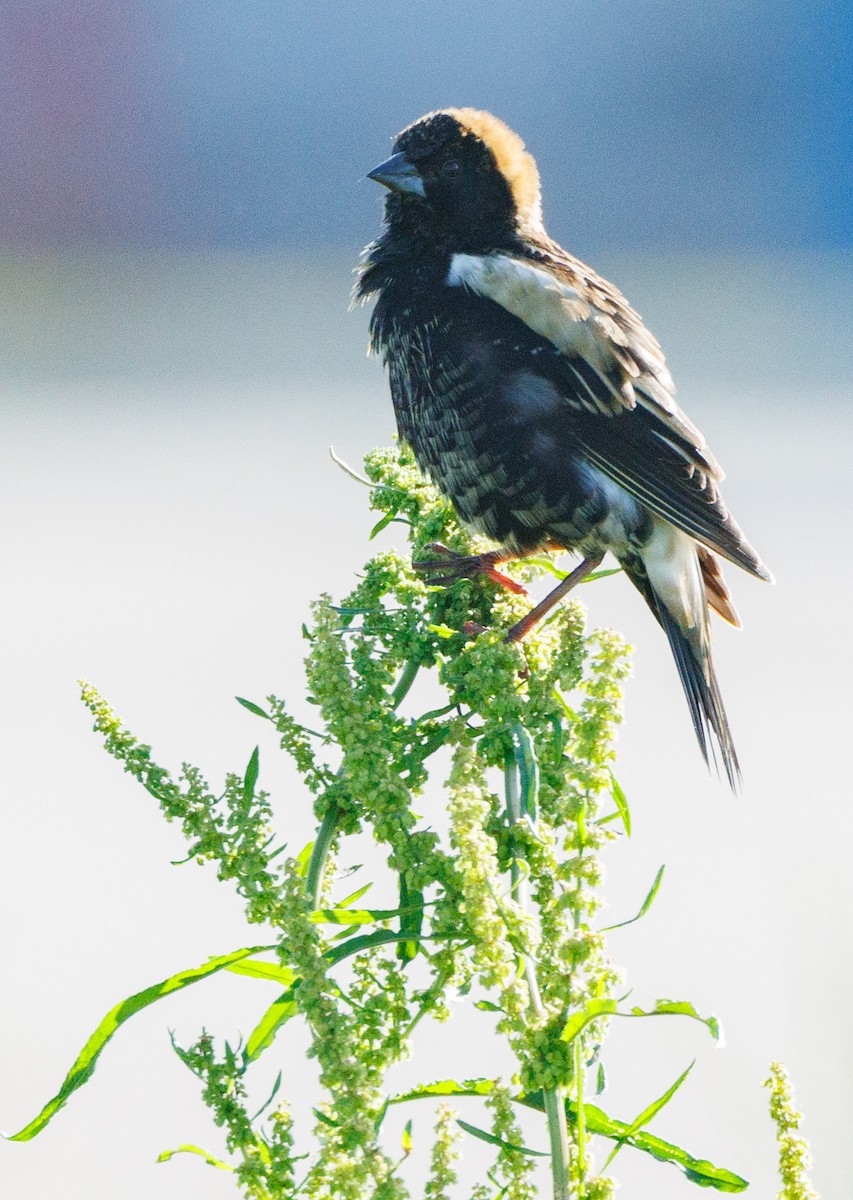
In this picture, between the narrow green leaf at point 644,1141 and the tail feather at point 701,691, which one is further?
the tail feather at point 701,691

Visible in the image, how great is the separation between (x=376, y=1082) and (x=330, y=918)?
10cm

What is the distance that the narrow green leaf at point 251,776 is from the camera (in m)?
0.81

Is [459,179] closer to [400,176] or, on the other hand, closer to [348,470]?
[400,176]

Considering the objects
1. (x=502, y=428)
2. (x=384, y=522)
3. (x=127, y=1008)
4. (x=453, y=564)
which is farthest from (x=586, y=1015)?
(x=502, y=428)

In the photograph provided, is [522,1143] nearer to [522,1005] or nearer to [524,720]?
[522,1005]

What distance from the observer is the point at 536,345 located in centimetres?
188

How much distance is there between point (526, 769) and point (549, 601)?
0.71 m

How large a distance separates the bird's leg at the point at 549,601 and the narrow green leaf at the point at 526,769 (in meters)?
Result: 0.10

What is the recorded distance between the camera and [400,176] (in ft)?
6.73

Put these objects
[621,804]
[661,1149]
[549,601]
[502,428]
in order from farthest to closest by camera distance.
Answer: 1. [502,428]
2. [549,601]
3. [621,804]
4. [661,1149]

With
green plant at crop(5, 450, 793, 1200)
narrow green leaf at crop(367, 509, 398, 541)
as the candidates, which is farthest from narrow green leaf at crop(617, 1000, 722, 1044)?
narrow green leaf at crop(367, 509, 398, 541)

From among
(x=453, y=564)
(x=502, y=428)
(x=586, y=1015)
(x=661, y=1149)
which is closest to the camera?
(x=586, y=1015)

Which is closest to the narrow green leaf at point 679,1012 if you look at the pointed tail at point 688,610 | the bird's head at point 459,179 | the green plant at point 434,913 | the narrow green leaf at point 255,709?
the green plant at point 434,913

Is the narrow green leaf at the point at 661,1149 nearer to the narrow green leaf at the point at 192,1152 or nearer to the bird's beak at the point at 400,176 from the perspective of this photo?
the narrow green leaf at the point at 192,1152
